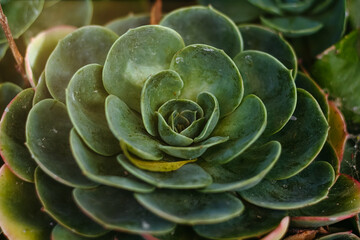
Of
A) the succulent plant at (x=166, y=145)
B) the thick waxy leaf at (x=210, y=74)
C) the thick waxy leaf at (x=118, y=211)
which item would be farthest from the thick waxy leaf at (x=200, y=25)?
the thick waxy leaf at (x=118, y=211)

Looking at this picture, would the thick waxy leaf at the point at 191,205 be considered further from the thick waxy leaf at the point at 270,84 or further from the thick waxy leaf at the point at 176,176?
the thick waxy leaf at the point at 270,84

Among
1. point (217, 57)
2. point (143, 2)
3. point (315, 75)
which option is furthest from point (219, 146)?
point (143, 2)

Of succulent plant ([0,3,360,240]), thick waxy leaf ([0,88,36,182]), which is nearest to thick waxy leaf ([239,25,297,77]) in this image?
succulent plant ([0,3,360,240])

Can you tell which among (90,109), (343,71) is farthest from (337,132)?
(90,109)

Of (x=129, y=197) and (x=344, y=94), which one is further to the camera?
(x=344, y=94)

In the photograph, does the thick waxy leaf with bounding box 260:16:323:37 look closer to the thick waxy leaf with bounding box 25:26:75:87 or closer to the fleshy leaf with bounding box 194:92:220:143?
the fleshy leaf with bounding box 194:92:220:143

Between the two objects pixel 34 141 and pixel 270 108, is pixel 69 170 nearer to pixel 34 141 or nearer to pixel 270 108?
pixel 34 141
